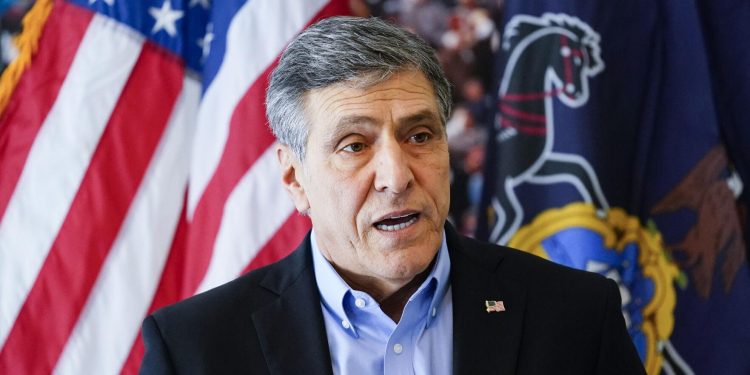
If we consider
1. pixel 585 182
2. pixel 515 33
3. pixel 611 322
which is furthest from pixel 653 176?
pixel 611 322

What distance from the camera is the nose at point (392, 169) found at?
1495mm

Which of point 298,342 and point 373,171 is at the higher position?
point 373,171

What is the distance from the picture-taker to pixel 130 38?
271cm

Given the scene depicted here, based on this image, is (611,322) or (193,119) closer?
(611,322)

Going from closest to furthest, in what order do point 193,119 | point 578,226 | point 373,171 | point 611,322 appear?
point 373,171 < point 611,322 < point 578,226 < point 193,119

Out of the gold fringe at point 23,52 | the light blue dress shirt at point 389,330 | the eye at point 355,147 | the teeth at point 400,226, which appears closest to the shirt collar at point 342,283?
the light blue dress shirt at point 389,330

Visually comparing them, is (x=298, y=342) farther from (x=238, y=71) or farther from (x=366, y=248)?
(x=238, y=71)

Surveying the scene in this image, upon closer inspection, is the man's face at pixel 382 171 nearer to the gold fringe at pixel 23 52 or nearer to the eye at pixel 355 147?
the eye at pixel 355 147

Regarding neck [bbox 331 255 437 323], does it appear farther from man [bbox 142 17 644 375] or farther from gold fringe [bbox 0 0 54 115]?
gold fringe [bbox 0 0 54 115]

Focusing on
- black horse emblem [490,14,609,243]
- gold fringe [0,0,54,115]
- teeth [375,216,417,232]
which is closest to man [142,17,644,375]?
teeth [375,216,417,232]

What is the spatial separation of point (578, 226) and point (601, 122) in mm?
311

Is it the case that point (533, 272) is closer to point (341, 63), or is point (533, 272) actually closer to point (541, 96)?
point (341, 63)

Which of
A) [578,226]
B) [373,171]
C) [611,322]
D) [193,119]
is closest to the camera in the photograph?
[373,171]

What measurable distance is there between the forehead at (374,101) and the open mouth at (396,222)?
169 millimetres
